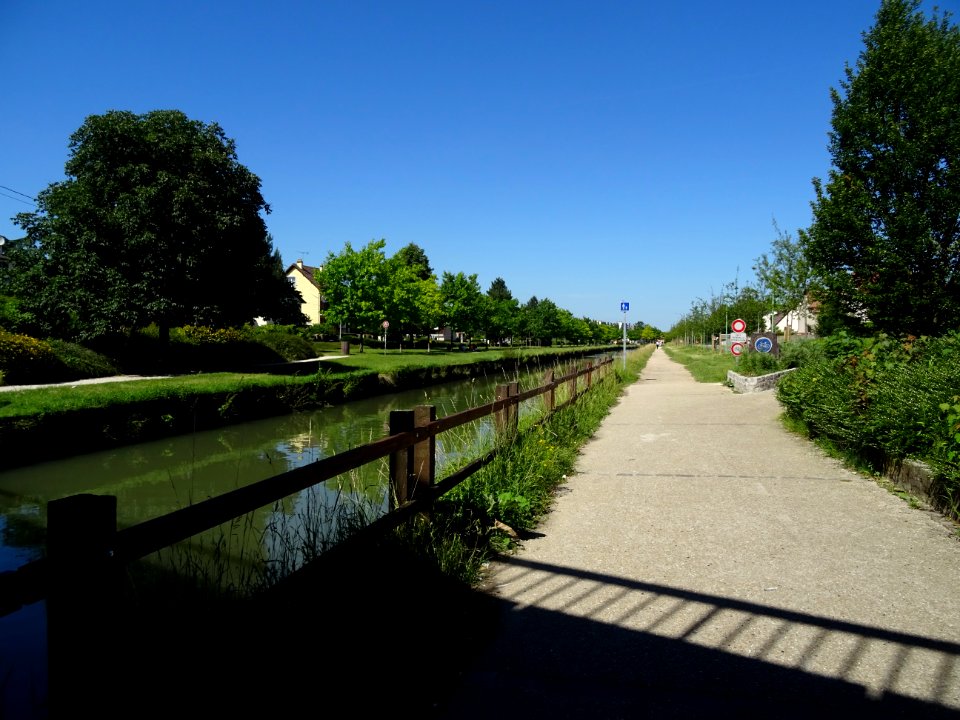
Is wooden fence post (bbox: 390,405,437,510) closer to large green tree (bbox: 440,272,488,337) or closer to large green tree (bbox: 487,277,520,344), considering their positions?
large green tree (bbox: 440,272,488,337)

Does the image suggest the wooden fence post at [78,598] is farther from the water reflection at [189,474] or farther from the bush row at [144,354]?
the bush row at [144,354]

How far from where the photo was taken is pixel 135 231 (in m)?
20.8

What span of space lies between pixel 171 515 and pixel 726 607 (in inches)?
121

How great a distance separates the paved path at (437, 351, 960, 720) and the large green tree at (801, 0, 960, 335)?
9830 mm

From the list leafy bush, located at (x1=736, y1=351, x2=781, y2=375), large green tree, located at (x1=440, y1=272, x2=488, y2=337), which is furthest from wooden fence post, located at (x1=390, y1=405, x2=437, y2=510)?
large green tree, located at (x1=440, y1=272, x2=488, y2=337)

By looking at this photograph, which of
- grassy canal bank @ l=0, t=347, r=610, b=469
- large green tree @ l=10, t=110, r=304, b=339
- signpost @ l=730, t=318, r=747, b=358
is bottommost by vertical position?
grassy canal bank @ l=0, t=347, r=610, b=469

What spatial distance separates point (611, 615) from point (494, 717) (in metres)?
1.23

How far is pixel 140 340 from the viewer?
24.9 metres

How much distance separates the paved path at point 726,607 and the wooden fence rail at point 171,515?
36.2 inches

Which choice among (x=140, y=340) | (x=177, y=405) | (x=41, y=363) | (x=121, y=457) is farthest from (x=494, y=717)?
(x=140, y=340)

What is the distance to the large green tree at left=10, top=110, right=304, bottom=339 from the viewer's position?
67.9ft

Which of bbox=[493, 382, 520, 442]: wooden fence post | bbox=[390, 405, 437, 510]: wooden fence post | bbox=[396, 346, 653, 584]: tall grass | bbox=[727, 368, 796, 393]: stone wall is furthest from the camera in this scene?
bbox=[727, 368, 796, 393]: stone wall

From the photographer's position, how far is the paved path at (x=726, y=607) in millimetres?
2754

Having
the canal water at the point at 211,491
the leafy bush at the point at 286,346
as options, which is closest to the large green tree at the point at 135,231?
Answer: the canal water at the point at 211,491
